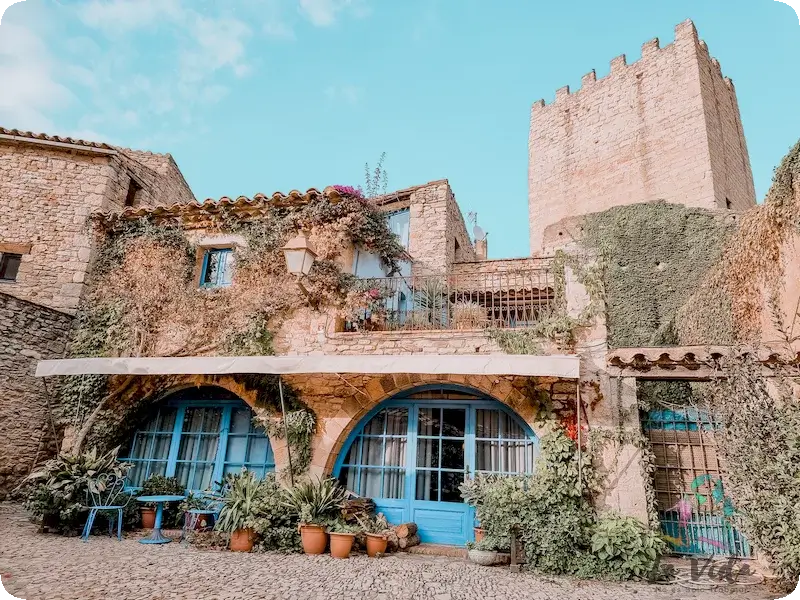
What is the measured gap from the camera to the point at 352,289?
314 inches

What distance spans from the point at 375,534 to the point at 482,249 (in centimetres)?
1242

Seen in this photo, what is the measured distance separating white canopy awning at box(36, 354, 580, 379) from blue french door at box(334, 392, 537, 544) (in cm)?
127

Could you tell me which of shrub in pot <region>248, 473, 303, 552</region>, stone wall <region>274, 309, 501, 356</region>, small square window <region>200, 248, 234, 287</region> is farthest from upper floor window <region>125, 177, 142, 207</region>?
shrub in pot <region>248, 473, 303, 552</region>

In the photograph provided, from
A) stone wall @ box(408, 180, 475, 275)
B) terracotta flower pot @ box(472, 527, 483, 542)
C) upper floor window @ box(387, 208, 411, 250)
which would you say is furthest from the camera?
upper floor window @ box(387, 208, 411, 250)

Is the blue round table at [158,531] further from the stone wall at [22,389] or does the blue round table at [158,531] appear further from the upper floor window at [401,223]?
the upper floor window at [401,223]

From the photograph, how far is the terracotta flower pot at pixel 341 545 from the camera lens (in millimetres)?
5840

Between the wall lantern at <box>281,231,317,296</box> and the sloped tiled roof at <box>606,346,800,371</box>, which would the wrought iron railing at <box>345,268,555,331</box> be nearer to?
the wall lantern at <box>281,231,317,296</box>

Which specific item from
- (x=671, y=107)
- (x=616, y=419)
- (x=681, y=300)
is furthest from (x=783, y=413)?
(x=671, y=107)

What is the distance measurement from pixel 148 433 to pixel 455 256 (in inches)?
337

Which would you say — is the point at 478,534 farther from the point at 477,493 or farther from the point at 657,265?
the point at 657,265

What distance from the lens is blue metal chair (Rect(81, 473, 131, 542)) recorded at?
20.9 feet

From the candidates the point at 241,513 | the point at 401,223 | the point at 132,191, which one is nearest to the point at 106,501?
the point at 241,513

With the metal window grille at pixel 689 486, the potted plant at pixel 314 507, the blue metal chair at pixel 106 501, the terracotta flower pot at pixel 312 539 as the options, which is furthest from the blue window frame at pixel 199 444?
the metal window grille at pixel 689 486

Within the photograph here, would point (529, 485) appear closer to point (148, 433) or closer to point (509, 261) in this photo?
point (148, 433)
